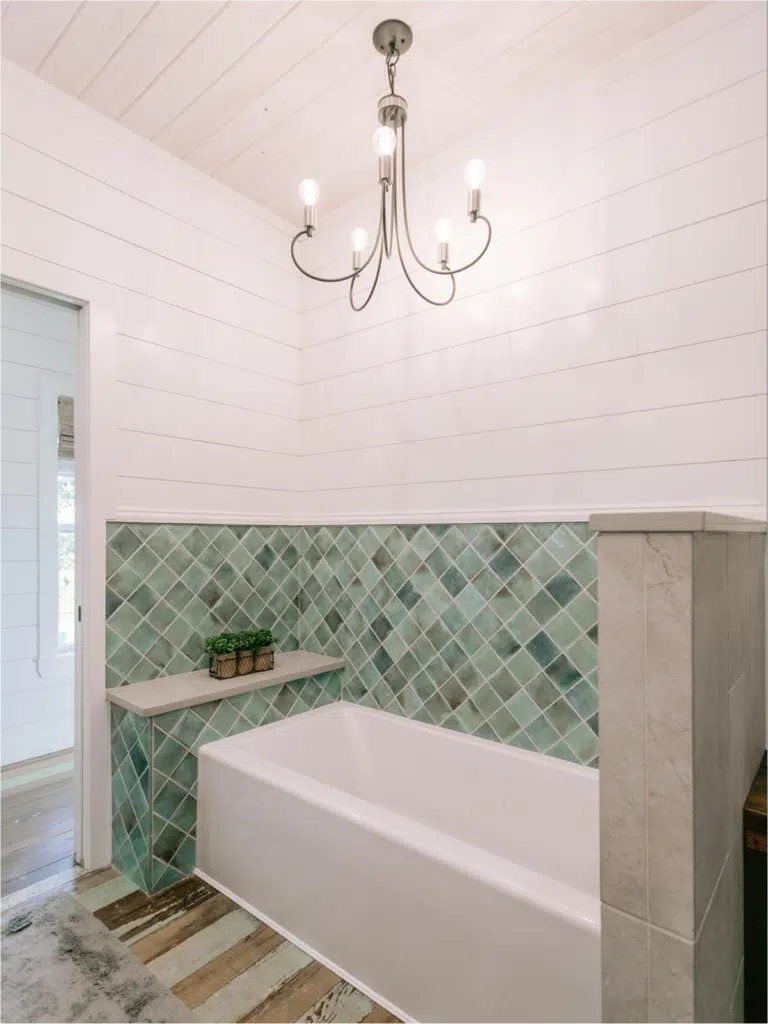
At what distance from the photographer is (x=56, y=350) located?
317 cm

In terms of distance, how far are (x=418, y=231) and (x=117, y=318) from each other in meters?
1.20

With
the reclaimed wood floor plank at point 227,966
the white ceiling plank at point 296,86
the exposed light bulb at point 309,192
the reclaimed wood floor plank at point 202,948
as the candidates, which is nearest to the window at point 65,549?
the white ceiling plank at point 296,86

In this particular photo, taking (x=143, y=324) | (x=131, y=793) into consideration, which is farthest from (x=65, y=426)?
(x=131, y=793)

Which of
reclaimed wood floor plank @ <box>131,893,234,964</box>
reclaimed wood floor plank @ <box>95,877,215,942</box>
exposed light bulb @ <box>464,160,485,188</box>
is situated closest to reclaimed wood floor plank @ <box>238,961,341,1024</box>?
reclaimed wood floor plank @ <box>131,893,234,964</box>

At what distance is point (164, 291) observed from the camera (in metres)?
2.32

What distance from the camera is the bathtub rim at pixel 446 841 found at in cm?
115

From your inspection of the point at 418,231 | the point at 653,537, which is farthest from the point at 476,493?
the point at 653,537

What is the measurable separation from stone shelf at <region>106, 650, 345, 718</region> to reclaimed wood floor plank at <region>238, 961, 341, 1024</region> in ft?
2.75

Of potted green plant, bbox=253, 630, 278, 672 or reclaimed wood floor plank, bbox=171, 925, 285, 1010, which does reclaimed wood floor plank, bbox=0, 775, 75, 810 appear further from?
reclaimed wood floor plank, bbox=171, 925, 285, 1010

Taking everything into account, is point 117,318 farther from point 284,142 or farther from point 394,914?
point 394,914

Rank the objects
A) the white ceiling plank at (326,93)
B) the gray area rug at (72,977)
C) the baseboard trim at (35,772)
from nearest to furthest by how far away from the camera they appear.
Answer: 1. the gray area rug at (72,977)
2. the white ceiling plank at (326,93)
3. the baseboard trim at (35,772)

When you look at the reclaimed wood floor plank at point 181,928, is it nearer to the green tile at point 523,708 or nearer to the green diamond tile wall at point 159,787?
the green diamond tile wall at point 159,787

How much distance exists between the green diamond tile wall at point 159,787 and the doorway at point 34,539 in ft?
3.38

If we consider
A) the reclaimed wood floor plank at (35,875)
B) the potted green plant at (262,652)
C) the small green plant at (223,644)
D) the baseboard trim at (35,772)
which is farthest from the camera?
the baseboard trim at (35,772)
